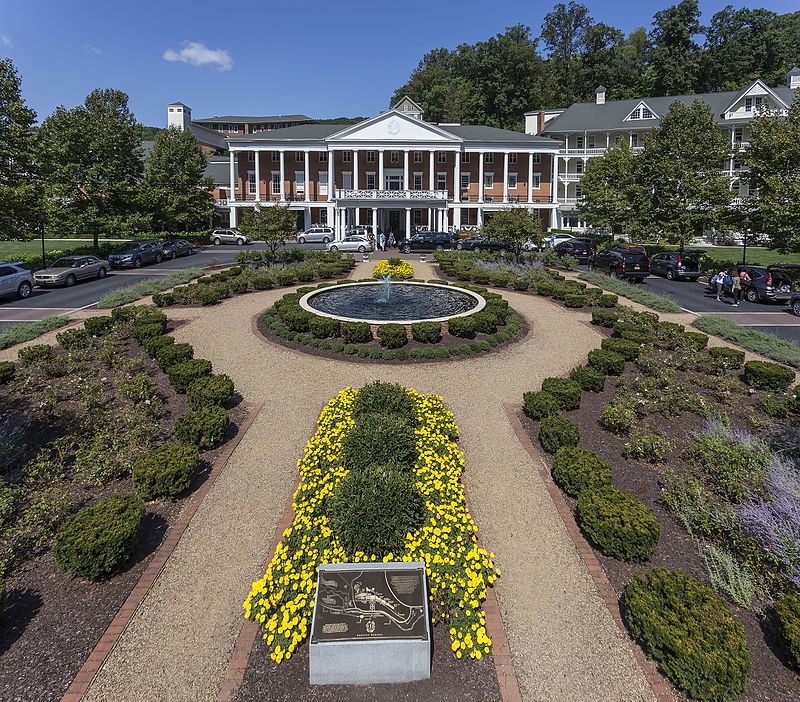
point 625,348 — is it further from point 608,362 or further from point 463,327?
point 463,327

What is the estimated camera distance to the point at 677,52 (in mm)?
82938

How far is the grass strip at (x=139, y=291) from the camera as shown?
22.8m

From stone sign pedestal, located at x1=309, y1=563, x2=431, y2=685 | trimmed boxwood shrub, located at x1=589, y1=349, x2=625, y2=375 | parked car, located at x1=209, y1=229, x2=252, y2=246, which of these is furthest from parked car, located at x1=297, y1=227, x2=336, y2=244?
stone sign pedestal, located at x1=309, y1=563, x2=431, y2=685

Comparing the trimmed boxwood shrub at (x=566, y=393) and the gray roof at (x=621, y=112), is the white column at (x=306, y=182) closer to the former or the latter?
the gray roof at (x=621, y=112)

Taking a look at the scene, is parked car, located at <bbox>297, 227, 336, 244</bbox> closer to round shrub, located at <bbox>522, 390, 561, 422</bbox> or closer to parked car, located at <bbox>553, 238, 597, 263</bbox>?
parked car, located at <bbox>553, 238, 597, 263</bbox>

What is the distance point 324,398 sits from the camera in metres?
12.6

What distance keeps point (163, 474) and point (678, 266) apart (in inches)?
1303

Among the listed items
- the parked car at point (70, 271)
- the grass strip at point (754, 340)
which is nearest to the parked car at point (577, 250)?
the grass strip at point (754, 340)

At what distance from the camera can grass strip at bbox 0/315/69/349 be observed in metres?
16.9

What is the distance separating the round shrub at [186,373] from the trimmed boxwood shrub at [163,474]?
12.2 ft

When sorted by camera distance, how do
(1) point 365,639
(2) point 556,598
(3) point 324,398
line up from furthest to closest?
(3) point 324,398
(2) point 556,598
(1) point 365,639

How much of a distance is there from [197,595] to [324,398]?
6.28 metres

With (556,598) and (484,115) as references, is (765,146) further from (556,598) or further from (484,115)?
(484,115)

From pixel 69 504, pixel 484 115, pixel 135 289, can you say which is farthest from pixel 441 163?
pixel 69 504
